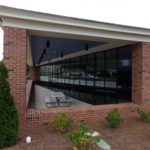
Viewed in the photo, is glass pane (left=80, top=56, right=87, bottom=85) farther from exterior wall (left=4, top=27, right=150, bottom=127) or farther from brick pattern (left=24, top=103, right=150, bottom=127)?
brick pattern (left=24, top=103, right=150, bottom=127)

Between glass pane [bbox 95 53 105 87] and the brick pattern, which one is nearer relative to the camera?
the brick pattern

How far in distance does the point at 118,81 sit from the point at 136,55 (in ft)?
6.79

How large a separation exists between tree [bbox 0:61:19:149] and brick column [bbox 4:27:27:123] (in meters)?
1.19

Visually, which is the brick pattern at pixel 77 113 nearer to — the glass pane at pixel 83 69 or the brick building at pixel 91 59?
the brick building at pixel 91 59

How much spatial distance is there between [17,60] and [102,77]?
5961 millimetres

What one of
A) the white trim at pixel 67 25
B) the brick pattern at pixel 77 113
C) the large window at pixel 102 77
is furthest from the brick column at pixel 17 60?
the large window at pixel 102 77

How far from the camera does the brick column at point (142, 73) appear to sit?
27.5 ft

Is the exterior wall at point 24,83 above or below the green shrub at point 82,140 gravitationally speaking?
above

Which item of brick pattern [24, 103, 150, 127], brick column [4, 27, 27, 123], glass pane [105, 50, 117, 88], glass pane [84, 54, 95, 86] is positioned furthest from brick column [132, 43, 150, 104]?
brick column [4, 27, 27, 123]

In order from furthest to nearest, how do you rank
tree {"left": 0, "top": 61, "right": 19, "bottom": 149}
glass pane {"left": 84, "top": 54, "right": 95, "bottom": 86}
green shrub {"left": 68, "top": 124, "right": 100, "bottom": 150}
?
glass pane {"left": 84, "top": 54, "right": 95, "bottom": 86} < tree {"left": 0, "top": 61, "right": 19, "bottom": 149} < green shrub {"left": 68, "top": 124, "right": 100, "bottom": 150}

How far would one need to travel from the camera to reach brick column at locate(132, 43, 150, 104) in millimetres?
8367

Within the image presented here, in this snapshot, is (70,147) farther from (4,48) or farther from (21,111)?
(4,48)

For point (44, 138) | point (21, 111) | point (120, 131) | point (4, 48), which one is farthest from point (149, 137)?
point (4, 48)

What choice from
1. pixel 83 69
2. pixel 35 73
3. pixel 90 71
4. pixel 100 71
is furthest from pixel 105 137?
pixel 35 73
